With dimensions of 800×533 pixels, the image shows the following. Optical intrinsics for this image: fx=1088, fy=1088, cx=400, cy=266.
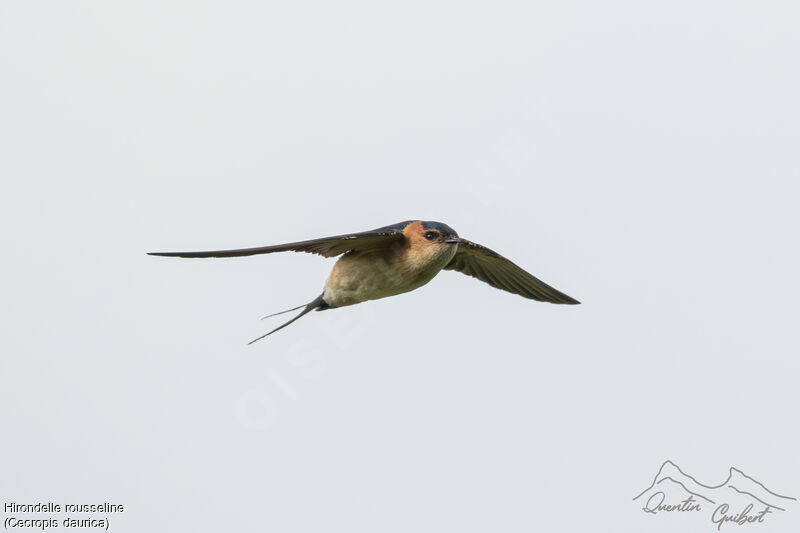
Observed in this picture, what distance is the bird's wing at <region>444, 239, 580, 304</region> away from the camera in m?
11.6

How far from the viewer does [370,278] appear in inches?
400

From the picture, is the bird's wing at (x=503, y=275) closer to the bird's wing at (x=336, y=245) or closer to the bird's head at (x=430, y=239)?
the bird's head at (x=430, y=239)

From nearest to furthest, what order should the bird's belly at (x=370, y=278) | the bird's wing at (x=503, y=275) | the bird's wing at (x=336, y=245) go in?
the bird's wing at (x=336, y=245) → the bird's belly at (x=370, y=278) → the bird's wing at (x=503, y=275)

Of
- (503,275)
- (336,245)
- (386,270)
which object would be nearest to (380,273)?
(386,270)

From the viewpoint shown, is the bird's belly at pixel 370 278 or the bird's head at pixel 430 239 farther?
the bird's belly at pixel 370 278

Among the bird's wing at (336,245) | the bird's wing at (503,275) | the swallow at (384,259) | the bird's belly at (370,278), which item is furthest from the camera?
the bird's wing at (503,275)

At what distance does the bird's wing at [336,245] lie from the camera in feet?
27.8

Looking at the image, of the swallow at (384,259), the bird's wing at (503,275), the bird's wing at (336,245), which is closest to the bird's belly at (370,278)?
the swallow at (384,259)

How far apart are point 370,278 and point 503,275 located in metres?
2.19

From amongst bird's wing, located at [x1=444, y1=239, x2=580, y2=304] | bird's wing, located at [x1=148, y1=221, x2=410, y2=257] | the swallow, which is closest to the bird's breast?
the swallow

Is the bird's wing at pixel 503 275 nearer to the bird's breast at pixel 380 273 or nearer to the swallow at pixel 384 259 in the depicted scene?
the swallow at pixel 384 259

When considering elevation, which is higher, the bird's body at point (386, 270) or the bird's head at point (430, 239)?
the bird's head at point (430, 239)

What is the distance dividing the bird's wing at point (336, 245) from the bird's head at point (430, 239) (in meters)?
0.12

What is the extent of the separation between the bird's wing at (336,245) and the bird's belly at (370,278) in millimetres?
144
